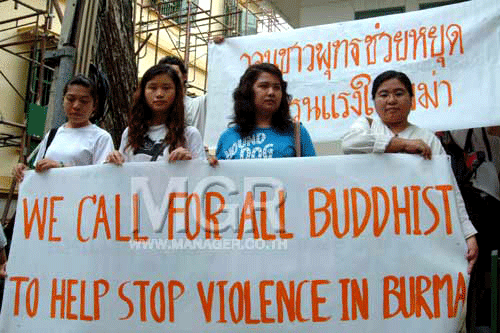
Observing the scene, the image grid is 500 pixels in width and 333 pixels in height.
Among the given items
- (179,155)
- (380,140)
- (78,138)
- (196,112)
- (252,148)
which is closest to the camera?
(380,140)

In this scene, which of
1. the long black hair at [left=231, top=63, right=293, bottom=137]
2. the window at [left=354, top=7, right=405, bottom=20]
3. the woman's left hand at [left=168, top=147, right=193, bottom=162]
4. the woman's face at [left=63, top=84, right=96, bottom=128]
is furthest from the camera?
the window at [left=354, top=7, right=405, bottom=20]

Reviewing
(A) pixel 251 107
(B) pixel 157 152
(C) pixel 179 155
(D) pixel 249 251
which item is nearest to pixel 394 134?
(A) pixel 251 107

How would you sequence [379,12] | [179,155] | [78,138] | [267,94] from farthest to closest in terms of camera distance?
1. [379,12]
2. [78,138]
3. [267,94]
4. [179,155]

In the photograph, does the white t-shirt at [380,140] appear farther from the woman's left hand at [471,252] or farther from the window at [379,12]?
the window at [379,12]

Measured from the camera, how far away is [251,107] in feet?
9.87

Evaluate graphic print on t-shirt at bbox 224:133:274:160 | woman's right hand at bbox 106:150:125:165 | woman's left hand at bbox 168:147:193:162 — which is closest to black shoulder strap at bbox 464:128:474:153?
graphic print on t-shirt at bbox 224:133:274:160

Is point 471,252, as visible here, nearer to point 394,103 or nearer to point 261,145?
point 394,103

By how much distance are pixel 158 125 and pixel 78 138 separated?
19.1 inches

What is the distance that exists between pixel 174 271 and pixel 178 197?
1.18 feet

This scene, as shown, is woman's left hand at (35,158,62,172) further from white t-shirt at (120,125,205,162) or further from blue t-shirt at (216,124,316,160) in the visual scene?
blue t-shirt at (216,124,316,160)

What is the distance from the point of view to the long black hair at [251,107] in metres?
2.95

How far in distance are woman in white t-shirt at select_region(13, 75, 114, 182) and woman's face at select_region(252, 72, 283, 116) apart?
0.87m

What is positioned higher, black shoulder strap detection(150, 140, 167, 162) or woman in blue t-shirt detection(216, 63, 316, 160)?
woman in blue t-shirt detection(216, 63, 316, 160)

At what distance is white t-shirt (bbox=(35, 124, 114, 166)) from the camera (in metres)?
3.02
